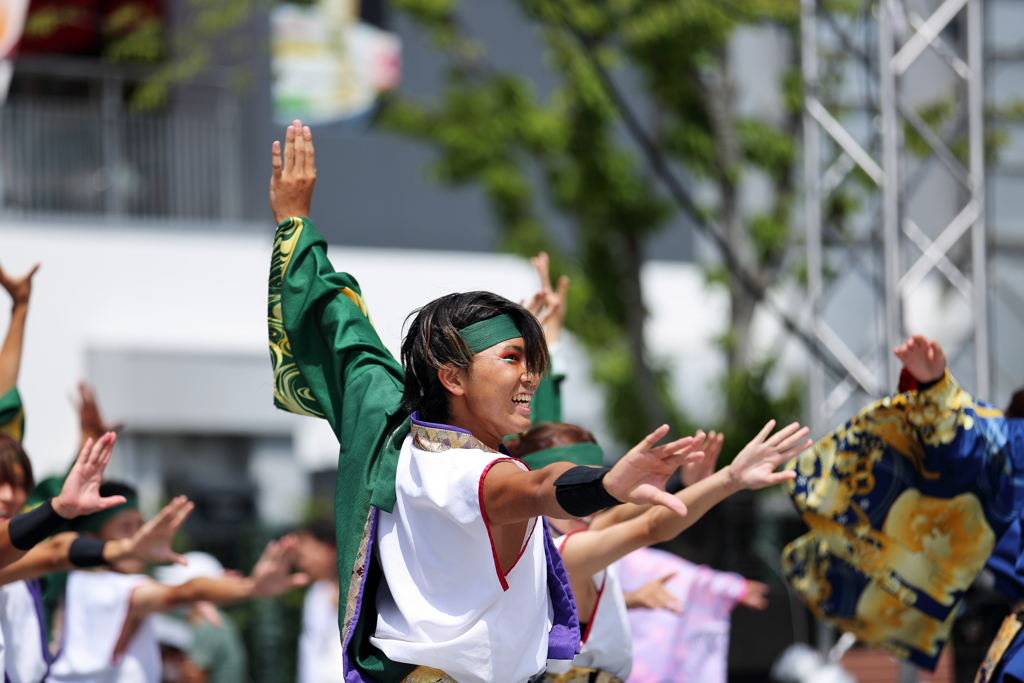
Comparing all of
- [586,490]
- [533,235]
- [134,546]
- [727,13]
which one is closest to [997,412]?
[586,490]

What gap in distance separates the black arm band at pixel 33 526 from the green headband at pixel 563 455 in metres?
1.13

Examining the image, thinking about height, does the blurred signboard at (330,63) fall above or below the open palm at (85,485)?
above

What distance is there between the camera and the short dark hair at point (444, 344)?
2.29 meters

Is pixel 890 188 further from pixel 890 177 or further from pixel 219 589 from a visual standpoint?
pixel 219 589

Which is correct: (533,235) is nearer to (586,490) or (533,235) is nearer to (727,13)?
(727,13)

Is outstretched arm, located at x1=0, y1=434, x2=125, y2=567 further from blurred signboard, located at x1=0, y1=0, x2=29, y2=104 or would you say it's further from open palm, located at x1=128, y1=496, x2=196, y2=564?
blurred signboard, located at x1=0, y1=0, x2=29, y2=104

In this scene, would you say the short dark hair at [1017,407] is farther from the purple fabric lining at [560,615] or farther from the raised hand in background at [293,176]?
the raised hand in background at [293,176]

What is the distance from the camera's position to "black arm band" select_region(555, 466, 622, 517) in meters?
1.99

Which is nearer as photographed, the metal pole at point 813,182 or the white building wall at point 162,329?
the metal pole at point 813,182

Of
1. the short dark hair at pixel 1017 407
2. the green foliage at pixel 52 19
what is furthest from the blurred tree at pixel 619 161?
the short dark hair at pixel 1017 407

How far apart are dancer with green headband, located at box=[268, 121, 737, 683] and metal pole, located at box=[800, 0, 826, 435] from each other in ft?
13.3

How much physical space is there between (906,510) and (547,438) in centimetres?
112

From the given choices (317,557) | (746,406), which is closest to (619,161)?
(746,406)

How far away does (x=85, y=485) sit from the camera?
2748 millimetres
